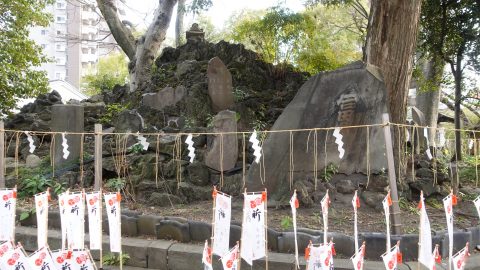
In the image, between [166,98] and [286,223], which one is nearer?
[286,223]

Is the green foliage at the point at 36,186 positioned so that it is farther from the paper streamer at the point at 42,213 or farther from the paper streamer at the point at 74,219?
the paper streamer at the point at 74,219

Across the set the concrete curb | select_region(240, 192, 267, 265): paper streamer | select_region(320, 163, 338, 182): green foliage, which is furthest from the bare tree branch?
select_region(240, 192, 267, 265): paper streamer

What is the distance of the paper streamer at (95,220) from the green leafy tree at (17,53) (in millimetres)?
9685

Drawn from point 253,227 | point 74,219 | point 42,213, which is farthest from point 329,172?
point 42,213

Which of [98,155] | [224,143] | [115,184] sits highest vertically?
[224,143]

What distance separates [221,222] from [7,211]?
2440 millimetres

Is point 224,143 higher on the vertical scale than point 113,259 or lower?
higher

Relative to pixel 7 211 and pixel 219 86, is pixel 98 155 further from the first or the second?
pixel 219 86

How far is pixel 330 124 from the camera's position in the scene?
6.54 meters

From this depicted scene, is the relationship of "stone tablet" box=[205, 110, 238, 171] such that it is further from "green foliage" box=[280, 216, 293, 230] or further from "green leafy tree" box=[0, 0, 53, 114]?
"green leafy tree" box=[0, 0, 53, 114]

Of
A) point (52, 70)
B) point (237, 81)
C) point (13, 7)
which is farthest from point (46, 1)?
point (52, 70)

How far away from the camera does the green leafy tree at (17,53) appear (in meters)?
12.4

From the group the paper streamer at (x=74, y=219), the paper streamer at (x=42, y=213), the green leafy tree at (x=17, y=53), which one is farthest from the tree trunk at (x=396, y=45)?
the green leafy tree at (x=17, y=53)

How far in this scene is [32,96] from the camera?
13516 mm
